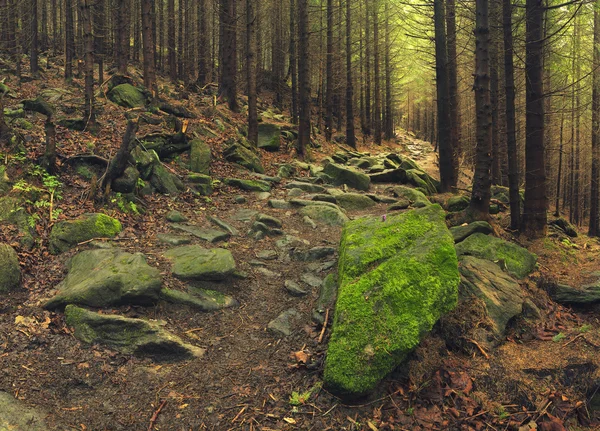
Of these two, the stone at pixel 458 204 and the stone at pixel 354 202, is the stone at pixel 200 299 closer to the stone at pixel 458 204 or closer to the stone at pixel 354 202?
the stone at pixel 354 202

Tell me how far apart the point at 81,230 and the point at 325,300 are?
163 inches

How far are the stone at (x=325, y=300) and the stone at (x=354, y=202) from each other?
494 cm

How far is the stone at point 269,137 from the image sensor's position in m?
15.6

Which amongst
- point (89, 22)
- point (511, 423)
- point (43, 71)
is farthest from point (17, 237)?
point (43, 71)

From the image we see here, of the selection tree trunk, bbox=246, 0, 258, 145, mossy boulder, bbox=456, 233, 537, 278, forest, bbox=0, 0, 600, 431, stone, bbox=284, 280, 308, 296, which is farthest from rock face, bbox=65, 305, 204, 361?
tree trunk, bbox=246, 0, 258, 145

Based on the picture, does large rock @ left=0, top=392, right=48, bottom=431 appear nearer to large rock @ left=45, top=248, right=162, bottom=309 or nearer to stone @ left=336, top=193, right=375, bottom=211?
large rock @ left=45, top=248, right=162, bottom=309

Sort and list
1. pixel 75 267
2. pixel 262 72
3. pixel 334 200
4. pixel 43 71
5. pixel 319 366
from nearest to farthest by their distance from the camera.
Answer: pixel 319 366 < pixel 75 267 < pixel 334 200 < pixel 43 71 < pixel 262 72

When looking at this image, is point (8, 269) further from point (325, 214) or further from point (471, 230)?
point (471, 230)

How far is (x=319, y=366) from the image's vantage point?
389 centimetres

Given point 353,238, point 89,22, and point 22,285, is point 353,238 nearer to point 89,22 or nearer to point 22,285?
point 22,285

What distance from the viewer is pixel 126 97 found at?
1385 centimetres

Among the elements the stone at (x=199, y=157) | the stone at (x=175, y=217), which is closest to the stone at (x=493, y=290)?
the stone at (x=175, y=217)

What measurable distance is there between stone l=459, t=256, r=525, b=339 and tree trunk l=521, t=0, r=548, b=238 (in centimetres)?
330

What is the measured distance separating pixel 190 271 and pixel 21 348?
2.13 metres
